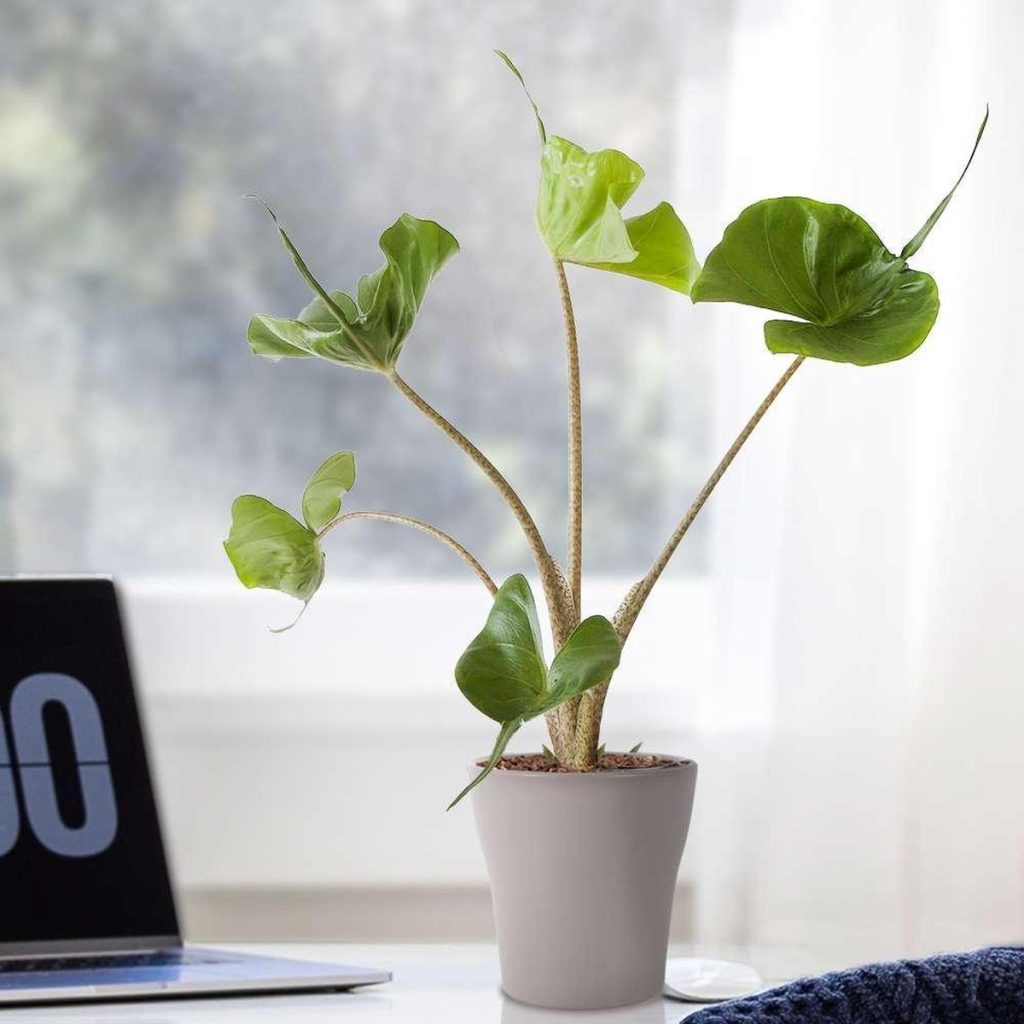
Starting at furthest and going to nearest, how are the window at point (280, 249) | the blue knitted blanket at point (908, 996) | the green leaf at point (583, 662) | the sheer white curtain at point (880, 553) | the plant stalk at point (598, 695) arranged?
the window at point (280, 249), the sheer white curtain at point (880, 553), the plant stalk at point (598, 695), the green leaf at point (583, 662), the blue knitted blanket at point (908, 996)

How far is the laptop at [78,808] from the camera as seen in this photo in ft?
3.06

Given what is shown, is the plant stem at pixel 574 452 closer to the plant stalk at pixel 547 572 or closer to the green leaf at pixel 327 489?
the plant stalk at pixel 547 572

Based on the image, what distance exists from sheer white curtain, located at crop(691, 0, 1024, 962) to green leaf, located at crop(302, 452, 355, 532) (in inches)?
16.8

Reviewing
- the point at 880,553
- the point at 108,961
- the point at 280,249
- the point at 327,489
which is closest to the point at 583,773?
the point at 327,489

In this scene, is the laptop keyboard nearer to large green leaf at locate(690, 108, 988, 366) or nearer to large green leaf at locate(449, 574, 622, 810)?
large green leaf at locate(449, 574, 622, 810)

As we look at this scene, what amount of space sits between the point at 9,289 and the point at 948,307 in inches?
35.8

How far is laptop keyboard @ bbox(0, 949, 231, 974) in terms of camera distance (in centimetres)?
89

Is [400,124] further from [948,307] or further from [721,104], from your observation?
[948,307]

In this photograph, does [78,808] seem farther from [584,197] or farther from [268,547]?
[584,197]

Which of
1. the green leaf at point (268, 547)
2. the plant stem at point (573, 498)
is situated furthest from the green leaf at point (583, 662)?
the green leaf at point (268, 547)

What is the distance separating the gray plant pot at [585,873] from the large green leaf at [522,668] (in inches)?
3.1

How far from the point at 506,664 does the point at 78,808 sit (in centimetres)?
42

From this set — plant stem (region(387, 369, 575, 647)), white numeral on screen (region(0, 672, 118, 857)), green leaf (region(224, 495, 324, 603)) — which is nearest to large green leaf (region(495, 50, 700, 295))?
plant stem (region(387, 369, 575, 647))

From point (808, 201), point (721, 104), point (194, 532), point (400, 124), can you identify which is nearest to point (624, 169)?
point (808, 201)
